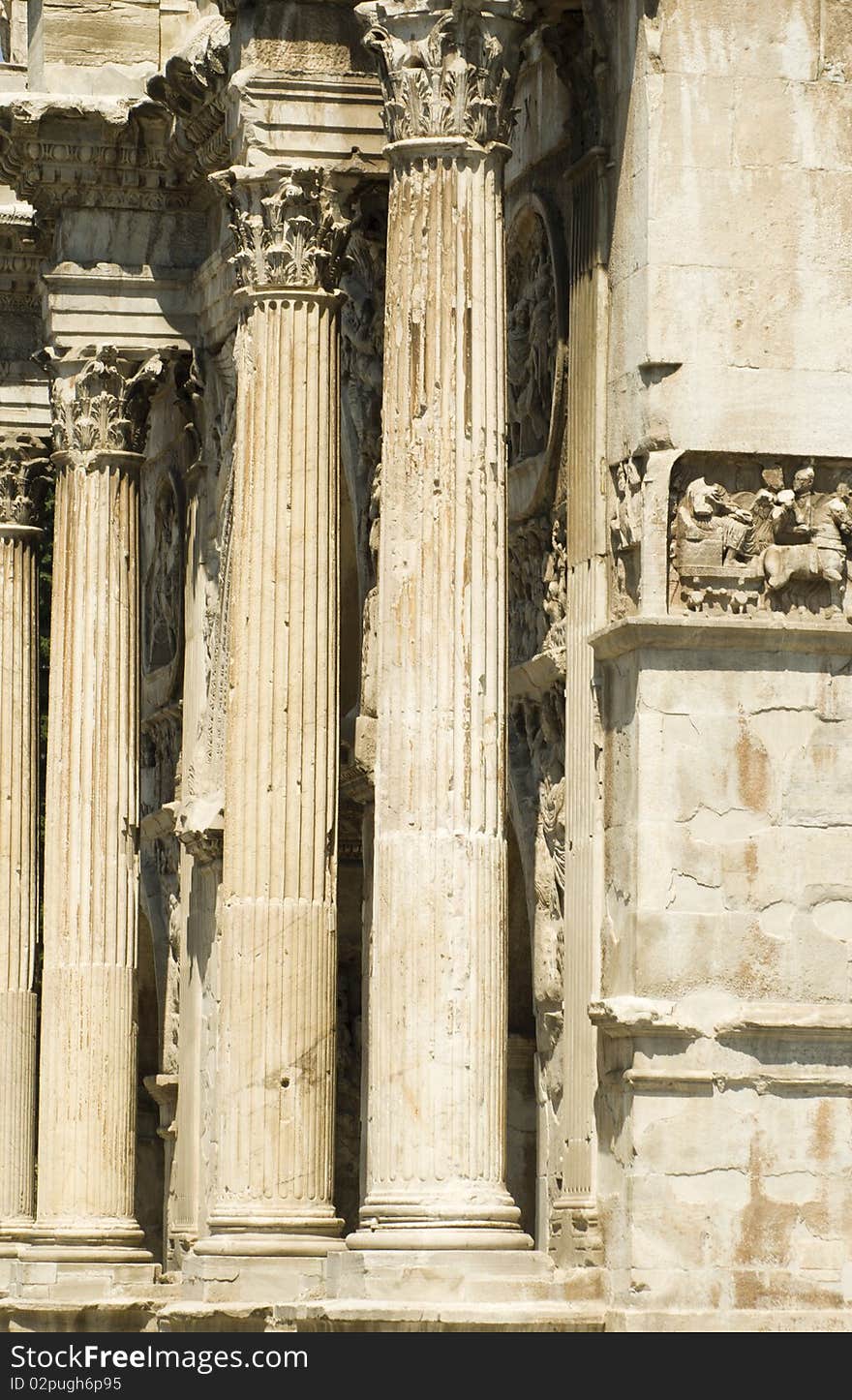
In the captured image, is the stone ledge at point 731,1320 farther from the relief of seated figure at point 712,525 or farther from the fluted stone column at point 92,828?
the fluted stone column at point 92,828

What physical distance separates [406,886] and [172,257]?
457 inches

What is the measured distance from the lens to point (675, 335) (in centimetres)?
2270

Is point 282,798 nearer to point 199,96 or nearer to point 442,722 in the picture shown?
point 442,722

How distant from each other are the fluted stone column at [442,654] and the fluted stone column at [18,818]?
14009mm

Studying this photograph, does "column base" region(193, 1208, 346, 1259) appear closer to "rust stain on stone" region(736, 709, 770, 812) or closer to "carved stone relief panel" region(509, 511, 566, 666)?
"carved stone relief panel" region(509, 511, 566, 666)

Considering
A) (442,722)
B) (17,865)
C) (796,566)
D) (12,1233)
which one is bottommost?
(12,1233)

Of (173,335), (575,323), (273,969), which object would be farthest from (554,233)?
(173,335)

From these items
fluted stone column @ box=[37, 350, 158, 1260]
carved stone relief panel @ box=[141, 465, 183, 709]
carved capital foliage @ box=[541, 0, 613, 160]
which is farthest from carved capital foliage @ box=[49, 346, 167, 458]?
carved capital foliage @ box=[541, 0, 613, 160]

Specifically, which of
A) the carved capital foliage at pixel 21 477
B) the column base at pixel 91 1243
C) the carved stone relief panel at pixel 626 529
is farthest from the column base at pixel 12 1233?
the carved stone relief panel at pixel 626 529

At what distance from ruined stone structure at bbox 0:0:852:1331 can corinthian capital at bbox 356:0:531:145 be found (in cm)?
2

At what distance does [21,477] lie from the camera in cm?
3778

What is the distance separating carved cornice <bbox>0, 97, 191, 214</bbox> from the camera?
3142 centimetres

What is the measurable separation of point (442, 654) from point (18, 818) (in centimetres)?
1492

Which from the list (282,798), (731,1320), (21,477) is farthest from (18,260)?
(731,1320)
